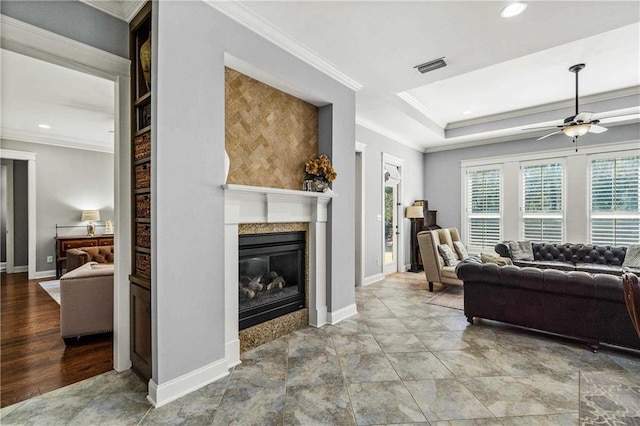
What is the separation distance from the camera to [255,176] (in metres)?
2.89

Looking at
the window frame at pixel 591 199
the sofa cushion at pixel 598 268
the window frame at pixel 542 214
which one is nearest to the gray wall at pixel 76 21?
the sofa cushion at pixel 598 268

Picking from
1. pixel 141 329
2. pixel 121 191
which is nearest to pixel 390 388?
pixel 141 329

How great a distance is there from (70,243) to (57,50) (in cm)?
533

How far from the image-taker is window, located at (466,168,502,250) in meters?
6.49

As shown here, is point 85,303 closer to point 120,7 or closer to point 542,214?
point 120,7

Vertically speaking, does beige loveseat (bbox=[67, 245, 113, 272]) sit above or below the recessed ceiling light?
below

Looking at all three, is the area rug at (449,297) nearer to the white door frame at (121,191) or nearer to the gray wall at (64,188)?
the white door frame at (121,191)

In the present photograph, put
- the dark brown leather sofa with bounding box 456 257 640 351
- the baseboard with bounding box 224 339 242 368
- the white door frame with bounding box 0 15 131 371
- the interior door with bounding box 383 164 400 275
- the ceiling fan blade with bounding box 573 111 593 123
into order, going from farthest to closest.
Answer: the interior door with bounding box 383 164 400 275 < the ceiling fan blade with bounding box 573 111 593 123 < the dark brown leather sofa with bounding box 456 257 640 351 < the baseboard with bounding box 224 339 242 368 < the white door frame with bounding box 0 15 131 371

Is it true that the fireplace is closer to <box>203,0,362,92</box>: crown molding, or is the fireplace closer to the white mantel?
the white mantel

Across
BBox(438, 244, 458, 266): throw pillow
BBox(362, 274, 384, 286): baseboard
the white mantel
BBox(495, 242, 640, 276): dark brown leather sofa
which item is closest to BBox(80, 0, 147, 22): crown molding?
the white mantel

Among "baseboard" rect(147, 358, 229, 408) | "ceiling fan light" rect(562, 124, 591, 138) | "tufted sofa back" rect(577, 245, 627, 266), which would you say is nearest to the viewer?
"baseboard" rect(147, 358, 229, 408)

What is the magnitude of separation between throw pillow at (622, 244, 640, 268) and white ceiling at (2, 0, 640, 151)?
2.15 m

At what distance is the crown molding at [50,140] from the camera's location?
555cm

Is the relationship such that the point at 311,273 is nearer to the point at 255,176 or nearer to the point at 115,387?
the point at 255,176
